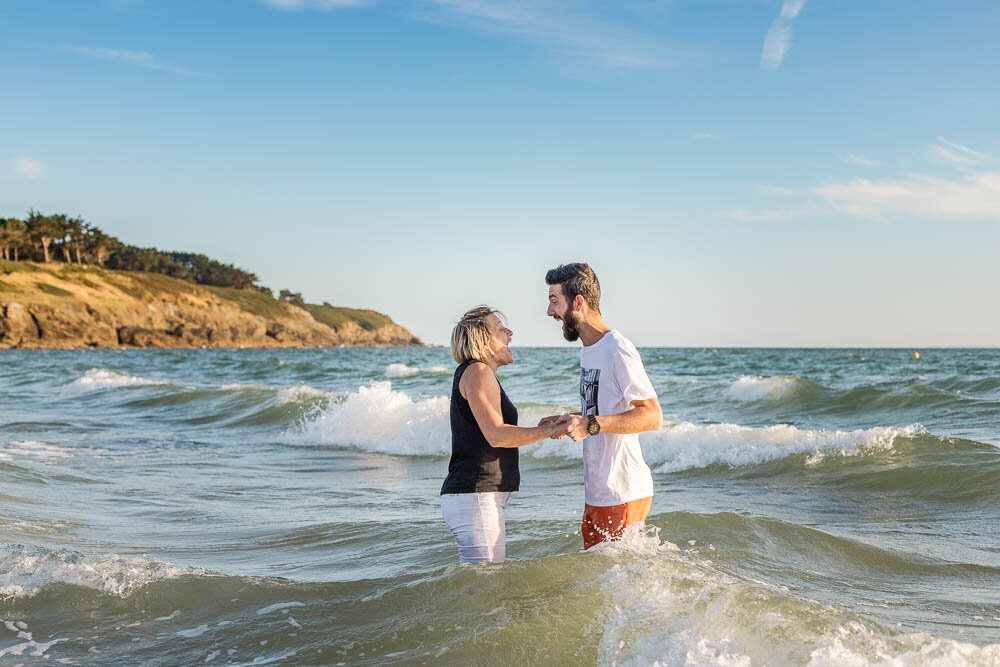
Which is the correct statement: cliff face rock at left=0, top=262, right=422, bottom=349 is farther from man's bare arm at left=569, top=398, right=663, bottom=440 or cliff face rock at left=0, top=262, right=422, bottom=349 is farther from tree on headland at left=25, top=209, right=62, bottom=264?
man's bare arm at left=569, top=398, right=663, bottom=440

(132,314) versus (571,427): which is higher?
(132,314)

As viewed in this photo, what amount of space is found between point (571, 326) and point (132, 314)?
100 metres

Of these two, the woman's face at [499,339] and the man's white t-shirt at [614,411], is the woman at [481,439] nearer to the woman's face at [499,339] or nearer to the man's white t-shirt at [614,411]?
the woman's face at [499,339]

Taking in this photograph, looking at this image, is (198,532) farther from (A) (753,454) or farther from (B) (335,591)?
(A) (753,454)

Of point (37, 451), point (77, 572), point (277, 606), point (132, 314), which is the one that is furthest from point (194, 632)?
point (132, 314)

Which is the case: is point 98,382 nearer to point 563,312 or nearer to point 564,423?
point 563,312

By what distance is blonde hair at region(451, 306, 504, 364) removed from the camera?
443 cm

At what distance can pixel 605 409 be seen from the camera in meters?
4.42

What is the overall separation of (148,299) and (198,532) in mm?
101331

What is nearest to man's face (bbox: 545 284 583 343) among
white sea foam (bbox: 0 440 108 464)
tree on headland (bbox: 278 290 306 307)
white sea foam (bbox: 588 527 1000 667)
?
white sea foam (bbox: 588 527 1000 667)

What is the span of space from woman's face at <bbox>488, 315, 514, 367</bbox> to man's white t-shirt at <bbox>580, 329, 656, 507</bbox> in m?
0.46

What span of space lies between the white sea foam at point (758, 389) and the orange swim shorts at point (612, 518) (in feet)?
55.6

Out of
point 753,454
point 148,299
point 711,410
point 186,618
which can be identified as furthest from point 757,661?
point 148,299

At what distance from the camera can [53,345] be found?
8269cm
